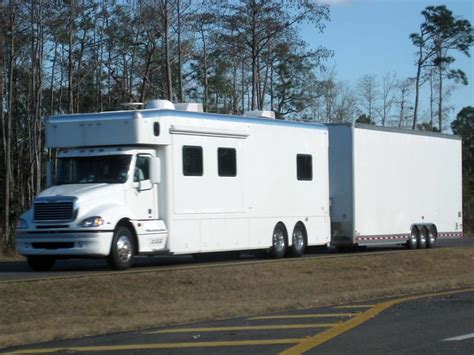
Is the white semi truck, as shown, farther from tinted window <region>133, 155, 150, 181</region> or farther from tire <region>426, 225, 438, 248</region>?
tire <region>426, 225, 438, 248</region>

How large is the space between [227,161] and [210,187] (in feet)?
3.29

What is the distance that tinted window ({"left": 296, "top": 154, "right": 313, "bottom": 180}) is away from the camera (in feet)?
82.1

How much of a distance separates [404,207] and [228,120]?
858 centimetres

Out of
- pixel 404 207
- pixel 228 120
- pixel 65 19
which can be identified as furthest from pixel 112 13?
pixel 228 120

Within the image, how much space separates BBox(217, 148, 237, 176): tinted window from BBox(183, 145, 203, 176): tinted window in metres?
0.76

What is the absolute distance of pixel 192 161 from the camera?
21.2m

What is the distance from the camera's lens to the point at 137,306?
15930mm

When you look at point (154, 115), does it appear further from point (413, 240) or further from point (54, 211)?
point (413, 240)

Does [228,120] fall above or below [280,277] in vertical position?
above

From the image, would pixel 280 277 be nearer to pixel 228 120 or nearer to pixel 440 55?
pixel 228 120

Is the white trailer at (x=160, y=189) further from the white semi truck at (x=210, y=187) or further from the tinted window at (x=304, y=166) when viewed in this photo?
the tinted window at (x=304, y=166)

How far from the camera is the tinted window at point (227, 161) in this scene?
22094mm

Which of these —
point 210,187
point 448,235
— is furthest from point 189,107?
point 448,235

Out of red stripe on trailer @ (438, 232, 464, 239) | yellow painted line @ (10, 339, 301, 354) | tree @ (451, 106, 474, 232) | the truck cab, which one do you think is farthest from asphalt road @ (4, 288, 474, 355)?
tree @ (451, 106, 474, 232)
